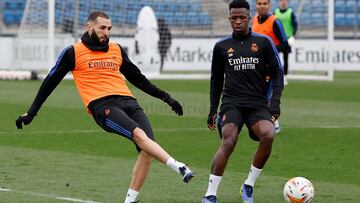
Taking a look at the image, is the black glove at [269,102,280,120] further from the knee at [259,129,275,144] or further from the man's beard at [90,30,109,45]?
the man's beard at [90,30,109,45]

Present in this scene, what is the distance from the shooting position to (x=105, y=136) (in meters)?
15.6

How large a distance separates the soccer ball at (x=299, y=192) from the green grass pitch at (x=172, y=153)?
0.46m

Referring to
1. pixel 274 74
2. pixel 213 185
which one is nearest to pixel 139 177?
pixel 213 185

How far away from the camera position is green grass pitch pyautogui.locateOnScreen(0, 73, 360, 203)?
406 inches

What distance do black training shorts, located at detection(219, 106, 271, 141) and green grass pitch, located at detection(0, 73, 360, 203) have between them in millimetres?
777

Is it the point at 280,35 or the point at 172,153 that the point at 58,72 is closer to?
the point at 172,153

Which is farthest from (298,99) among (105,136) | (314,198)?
(314,198)

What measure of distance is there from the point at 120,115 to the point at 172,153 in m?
4.42

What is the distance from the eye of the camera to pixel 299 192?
921cm

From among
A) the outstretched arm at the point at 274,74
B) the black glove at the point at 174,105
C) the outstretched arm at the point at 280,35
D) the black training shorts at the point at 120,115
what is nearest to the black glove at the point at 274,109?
the outstretched arm at the point at 274,74

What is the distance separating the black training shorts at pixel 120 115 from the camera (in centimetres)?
913

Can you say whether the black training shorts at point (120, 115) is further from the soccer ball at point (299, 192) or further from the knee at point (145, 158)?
the soccer ball at point (299, 192)

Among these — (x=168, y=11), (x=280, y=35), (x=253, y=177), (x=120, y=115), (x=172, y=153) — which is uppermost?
(x=120, y=115)

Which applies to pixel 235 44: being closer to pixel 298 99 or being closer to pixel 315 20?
pixel 298 99
